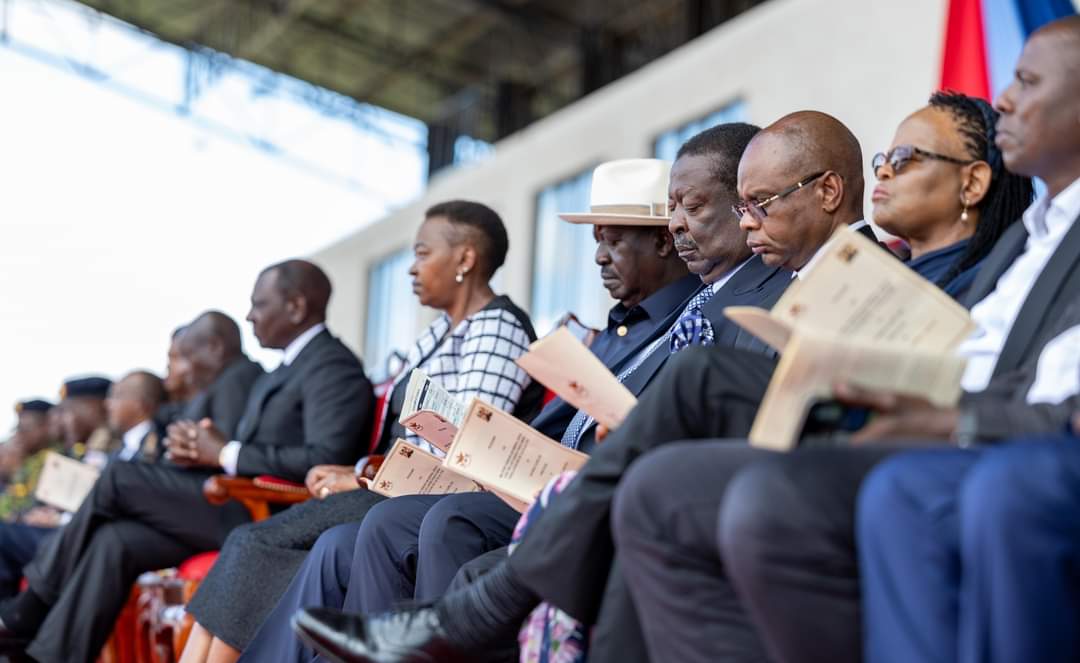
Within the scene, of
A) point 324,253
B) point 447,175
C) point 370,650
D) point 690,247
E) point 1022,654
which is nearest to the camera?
point 1022,654

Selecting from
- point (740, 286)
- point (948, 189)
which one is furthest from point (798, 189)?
point (948, 189)

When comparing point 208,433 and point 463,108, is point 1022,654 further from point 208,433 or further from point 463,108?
point 463,108

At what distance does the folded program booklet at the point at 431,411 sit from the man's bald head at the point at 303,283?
1.98 metres

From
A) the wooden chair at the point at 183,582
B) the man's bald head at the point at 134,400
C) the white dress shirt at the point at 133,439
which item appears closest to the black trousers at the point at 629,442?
the wooden chair at the point at 183,582

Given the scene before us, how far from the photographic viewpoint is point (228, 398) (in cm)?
520

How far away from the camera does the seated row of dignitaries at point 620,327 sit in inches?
106

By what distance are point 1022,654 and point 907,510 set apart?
202 millimetres

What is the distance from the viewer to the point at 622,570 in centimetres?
185

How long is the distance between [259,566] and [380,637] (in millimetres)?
1376

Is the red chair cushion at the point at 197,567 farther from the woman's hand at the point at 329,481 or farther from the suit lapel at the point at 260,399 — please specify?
the woman's hand at the point at 329,481

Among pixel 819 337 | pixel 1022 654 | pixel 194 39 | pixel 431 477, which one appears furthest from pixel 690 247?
pixel 194 39

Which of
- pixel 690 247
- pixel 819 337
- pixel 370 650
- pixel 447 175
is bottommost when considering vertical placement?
pixel 370 650

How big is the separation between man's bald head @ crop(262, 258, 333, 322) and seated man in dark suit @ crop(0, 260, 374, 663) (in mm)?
206

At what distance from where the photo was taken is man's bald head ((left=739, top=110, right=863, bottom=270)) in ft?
9.07
